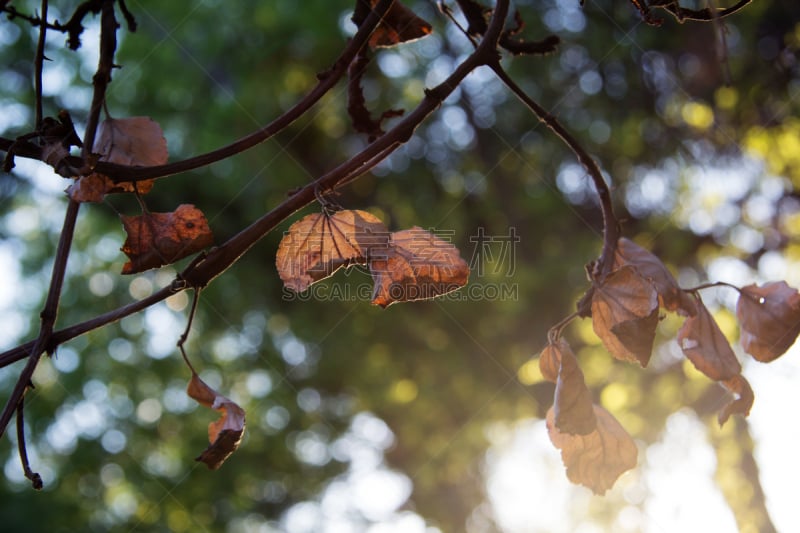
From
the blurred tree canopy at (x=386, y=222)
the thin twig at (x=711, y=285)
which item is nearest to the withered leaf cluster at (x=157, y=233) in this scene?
the thin twig at (x=711, y=285)

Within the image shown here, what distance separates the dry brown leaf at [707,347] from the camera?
0.41m

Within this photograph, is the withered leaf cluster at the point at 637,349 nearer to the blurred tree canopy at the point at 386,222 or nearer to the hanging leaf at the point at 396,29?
the hanging leaf at the point at 396,29

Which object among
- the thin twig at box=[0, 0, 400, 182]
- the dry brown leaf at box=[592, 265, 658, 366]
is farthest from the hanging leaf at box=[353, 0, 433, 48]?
the dry brown leaf at box=[592, 265, 658, 366]

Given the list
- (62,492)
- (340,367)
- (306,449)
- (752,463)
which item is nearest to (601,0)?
(340,367)

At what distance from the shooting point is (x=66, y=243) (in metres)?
0.35

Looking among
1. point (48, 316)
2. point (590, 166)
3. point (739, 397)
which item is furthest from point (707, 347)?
point (48, 316)

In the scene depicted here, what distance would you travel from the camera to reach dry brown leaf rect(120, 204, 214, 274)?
366 mm

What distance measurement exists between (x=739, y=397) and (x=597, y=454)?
0.09 m

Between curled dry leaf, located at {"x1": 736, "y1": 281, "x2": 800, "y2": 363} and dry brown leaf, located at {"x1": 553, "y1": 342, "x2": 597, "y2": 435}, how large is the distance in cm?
12

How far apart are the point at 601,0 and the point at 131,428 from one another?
3.39 metres

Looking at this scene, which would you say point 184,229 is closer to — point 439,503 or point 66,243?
point 66,243

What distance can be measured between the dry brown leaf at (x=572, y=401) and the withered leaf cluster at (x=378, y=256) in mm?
76

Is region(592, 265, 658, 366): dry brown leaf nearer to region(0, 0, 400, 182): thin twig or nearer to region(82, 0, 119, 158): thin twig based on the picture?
region(0, 0, 400, 182): thin twig

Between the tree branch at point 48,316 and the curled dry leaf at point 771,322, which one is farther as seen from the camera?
the curled dry leaf at point 771,322
